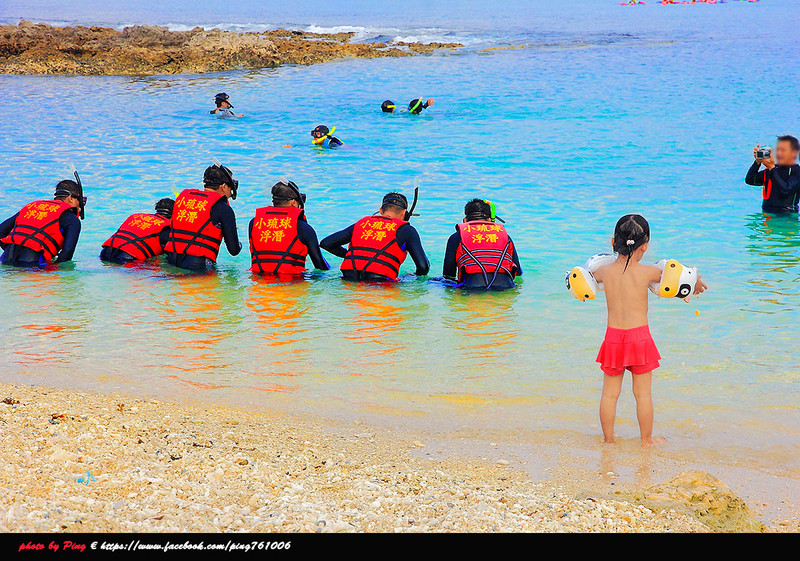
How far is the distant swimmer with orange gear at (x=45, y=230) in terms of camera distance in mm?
8438

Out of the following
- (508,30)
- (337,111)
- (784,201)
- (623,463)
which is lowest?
(623,463)

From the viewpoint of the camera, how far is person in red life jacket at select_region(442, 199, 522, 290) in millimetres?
→ 7539

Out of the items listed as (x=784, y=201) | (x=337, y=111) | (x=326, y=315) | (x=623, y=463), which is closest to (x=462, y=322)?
(x=326, y=315)

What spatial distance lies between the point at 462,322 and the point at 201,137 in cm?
1331

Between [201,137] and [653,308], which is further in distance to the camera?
[201,137]

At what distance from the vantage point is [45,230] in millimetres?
8492

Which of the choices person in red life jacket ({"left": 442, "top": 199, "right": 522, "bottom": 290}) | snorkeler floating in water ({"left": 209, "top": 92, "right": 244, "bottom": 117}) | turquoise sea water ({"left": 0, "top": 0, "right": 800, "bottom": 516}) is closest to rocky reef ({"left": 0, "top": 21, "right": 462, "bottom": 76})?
turquoise sea water ({"left": 0, "top": 0, "right": 800, "bottom": 516})

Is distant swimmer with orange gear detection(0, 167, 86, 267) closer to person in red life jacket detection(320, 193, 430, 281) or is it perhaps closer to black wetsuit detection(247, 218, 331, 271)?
black wetsuit detection(247, 218, 331, 271)

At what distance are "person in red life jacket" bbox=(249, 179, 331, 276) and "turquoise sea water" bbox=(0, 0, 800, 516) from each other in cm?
29

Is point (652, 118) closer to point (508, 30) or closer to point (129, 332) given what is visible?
point (129, 332)

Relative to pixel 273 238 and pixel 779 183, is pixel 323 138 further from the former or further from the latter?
pixel 779 183

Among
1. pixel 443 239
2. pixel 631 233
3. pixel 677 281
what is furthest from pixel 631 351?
pixel 443 239

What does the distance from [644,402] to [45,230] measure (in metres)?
6.75

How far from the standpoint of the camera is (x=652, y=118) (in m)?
20.0
